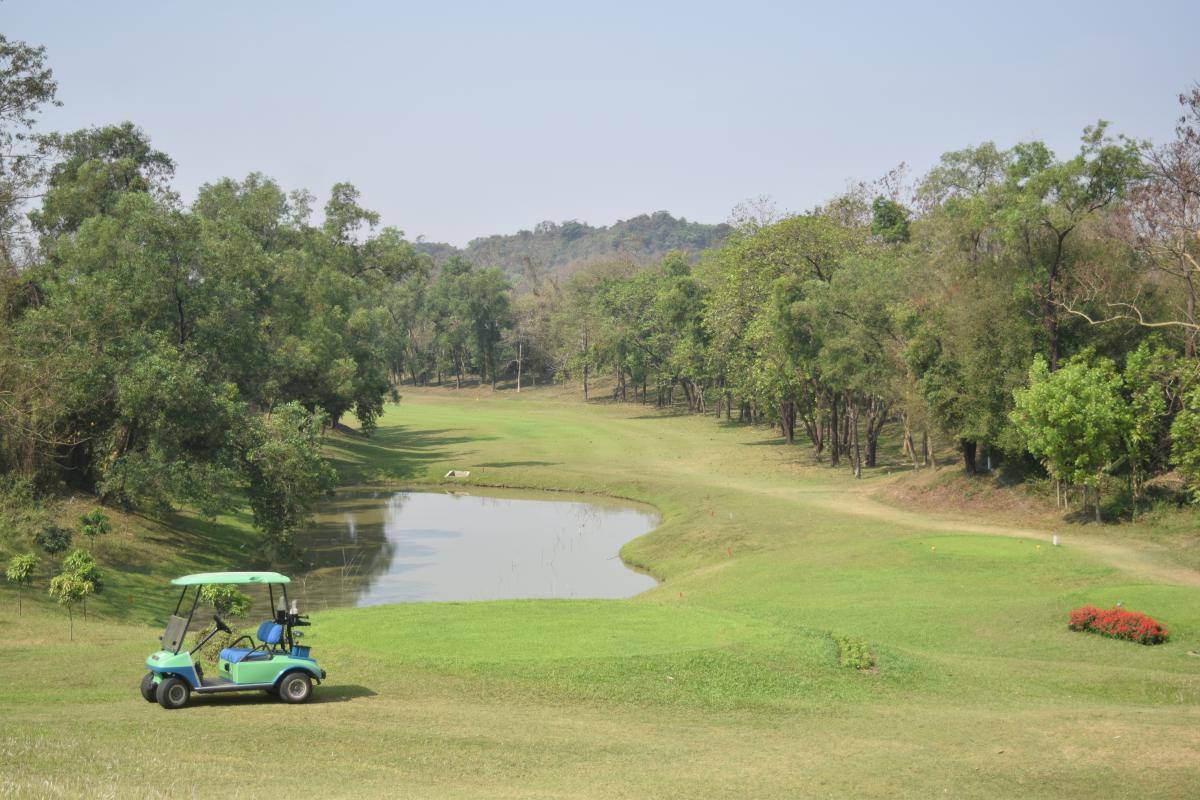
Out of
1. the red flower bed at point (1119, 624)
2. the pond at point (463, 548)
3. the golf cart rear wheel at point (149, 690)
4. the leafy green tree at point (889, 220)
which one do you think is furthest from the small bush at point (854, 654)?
the leafy green tree at point (889, 220)

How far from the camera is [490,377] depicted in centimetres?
15062

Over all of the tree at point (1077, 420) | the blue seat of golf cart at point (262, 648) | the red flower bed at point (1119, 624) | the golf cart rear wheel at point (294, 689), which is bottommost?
the red flower bed at point (1119, 624)

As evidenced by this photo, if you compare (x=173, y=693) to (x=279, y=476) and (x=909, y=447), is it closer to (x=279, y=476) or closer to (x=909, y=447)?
(x=279, y=476)

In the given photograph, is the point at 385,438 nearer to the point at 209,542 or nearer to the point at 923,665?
the point at 209,542

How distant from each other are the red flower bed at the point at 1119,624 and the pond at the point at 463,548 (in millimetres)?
15699

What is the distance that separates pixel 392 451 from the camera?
79062 millimetres

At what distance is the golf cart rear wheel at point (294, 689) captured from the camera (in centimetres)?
1753

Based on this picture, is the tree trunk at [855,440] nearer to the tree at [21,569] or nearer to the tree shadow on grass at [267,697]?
the tree at [21,569]

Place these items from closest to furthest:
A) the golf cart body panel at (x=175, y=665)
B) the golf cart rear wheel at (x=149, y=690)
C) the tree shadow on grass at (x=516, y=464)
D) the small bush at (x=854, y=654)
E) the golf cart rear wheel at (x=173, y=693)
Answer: the golf cart rear wheel at (x=173, y=693) → the golf cart body panel at (x=175, y=665) → the golf cart rear wheel at (x=149, y=690) → the small bush at (x=854, y=654) → the tree shadow on grass at (x=516, y=464)

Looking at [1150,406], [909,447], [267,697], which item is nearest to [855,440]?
[909,447]

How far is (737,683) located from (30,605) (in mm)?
19242

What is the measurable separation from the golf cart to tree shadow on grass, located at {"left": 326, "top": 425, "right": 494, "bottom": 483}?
45716 mm

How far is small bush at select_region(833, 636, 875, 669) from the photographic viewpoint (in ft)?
70.7

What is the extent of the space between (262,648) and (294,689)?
3.02 feet
